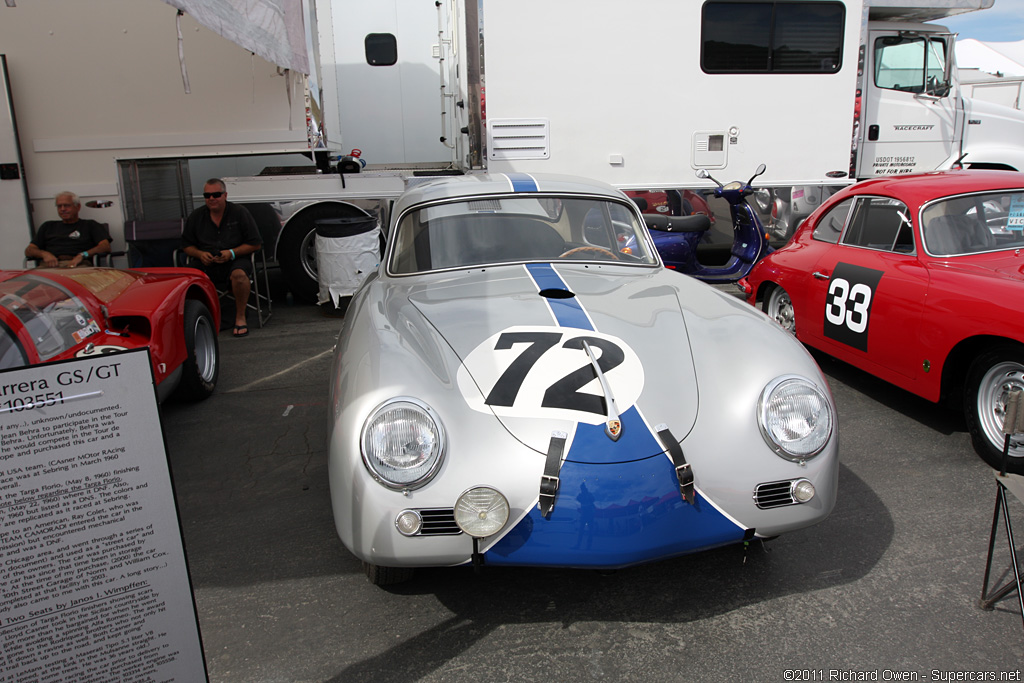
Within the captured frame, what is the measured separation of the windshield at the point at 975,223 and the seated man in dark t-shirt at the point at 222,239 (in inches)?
223

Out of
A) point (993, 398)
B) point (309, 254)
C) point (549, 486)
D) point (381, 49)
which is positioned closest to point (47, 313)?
point (549, 486)

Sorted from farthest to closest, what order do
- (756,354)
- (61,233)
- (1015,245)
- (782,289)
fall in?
(61,233)
(782,289)
(1015,245)
(756,354)

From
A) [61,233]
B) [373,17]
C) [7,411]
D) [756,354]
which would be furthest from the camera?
[373,17]

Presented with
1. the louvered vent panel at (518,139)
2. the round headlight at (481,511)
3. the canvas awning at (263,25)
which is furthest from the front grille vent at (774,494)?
the louvered vent panel at (518,139)

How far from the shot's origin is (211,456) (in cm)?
402

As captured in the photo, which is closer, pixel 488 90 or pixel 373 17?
pixel 488 90

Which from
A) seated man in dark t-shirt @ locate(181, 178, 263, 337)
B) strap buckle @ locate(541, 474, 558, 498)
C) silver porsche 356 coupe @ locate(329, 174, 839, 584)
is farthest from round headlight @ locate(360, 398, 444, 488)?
seated man in dark t-shirt @ locate(181, 178, 263, 337)

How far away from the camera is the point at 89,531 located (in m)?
1.60

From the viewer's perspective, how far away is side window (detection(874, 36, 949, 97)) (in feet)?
26.3

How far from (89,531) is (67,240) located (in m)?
6.34

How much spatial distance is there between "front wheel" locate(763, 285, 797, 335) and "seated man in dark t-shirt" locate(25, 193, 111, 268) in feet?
20.4

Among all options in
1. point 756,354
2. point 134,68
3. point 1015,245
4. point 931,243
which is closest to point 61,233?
point 134,68

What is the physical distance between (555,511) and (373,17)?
8668mm

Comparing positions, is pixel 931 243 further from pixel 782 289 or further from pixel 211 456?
pixel 211 456
